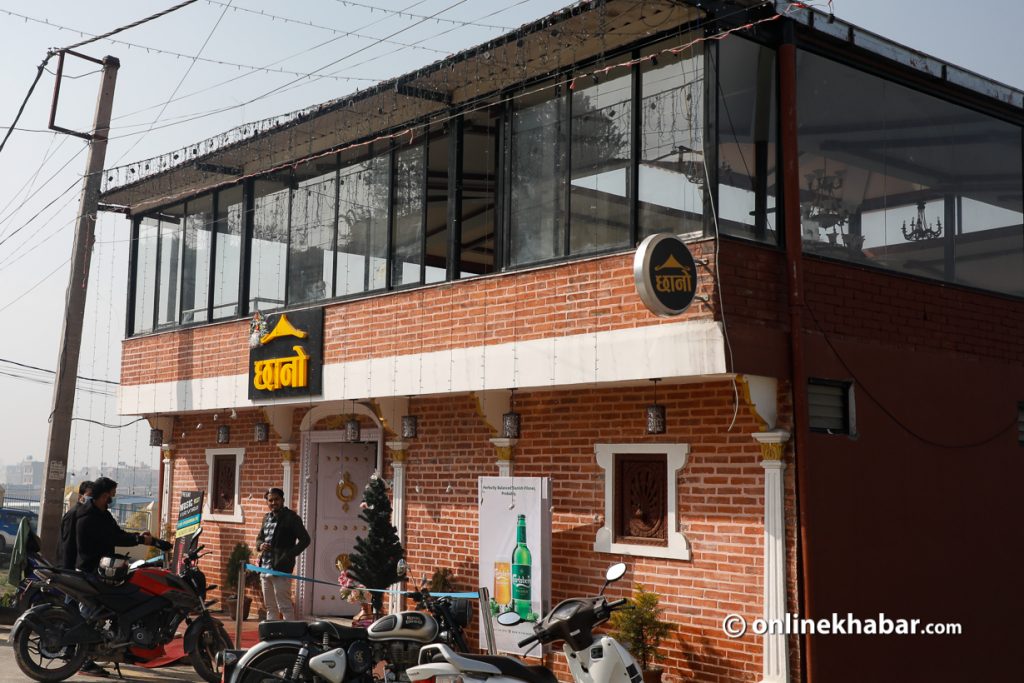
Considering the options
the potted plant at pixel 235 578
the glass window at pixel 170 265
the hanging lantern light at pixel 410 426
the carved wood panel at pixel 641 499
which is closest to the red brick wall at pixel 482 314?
the hanging lantern light at pixel 410 426

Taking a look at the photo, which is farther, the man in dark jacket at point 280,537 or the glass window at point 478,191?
the man in dark jacket at point 280,537

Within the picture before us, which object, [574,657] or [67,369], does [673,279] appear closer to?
[574,657]

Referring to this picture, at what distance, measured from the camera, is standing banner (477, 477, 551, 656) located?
10.6 meters

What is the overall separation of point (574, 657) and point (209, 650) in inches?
177

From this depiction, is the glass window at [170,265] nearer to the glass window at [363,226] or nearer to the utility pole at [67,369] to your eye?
the utility pole at [67,369]

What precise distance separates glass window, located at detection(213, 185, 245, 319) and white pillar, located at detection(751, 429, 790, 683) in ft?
26.7

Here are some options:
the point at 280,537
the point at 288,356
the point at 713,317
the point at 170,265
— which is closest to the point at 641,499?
A: the point at 713,317

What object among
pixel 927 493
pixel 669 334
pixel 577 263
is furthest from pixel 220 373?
pixel 927 493

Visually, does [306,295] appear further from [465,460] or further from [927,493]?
[927,493]

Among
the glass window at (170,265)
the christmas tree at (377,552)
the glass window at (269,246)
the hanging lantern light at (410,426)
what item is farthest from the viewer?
the glass window at (170,265)

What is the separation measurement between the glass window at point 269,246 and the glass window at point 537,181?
420 centimetres

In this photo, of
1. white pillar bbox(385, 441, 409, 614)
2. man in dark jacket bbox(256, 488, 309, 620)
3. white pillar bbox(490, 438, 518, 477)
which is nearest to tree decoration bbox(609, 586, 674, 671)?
white pillar bbox(490, 438, 518, 477)

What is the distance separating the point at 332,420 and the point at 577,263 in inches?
221

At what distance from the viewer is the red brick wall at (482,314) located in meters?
9.81
